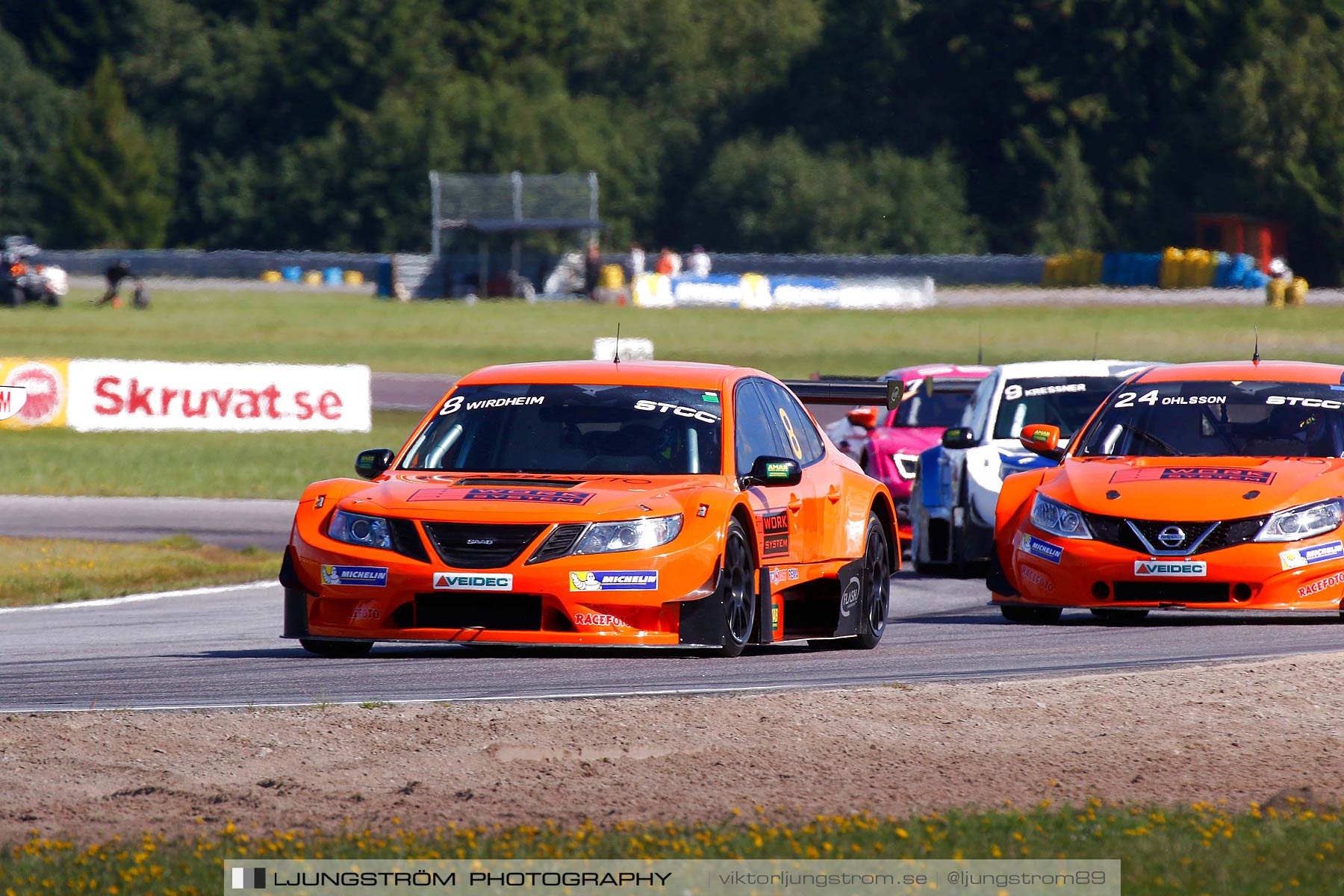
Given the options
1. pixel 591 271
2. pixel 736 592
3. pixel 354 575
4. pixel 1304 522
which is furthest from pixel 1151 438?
pixel 591 271

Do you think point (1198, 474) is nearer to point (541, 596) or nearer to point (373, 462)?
point (541, 596)

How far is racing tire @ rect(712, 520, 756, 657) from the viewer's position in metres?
10.1

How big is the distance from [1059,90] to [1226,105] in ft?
32.7

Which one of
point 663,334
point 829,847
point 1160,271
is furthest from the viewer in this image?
point 1160,271

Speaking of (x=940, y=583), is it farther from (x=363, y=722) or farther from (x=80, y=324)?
(x=80, y=324)

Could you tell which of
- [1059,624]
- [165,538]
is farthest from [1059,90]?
[1059,624]

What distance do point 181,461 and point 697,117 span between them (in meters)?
76.0

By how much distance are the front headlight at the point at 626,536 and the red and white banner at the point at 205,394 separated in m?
21.5

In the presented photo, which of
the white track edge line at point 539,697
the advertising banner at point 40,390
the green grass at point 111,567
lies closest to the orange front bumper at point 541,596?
the white track edge line at point 539,697

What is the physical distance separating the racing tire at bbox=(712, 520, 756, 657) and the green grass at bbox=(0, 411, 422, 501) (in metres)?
14.9

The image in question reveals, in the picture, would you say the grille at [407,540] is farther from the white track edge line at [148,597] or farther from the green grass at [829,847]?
the white track edge line at [148,597]

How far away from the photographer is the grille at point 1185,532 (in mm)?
11773

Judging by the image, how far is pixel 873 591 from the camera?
38.3 ft

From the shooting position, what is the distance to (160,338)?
174 ft
